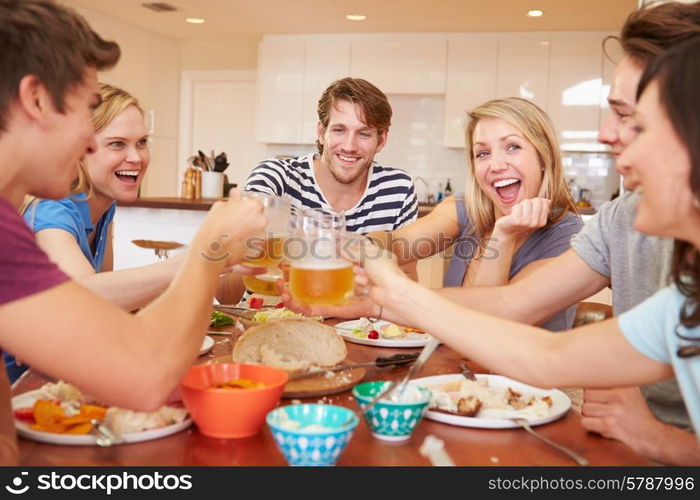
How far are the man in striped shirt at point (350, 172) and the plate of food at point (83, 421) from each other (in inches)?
69.7

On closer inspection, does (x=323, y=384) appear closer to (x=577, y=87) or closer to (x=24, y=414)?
(x=24, y=414)

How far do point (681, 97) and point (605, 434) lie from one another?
0.58m

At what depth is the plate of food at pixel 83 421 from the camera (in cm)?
109

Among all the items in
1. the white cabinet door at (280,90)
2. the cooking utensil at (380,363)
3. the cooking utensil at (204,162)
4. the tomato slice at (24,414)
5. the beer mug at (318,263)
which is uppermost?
the white cabinet door at (280,90)

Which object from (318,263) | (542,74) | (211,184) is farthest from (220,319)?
(542,74)

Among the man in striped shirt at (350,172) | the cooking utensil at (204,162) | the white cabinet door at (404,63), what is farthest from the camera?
the white cabinet door at (404,63)

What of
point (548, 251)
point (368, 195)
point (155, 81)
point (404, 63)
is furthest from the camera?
point (155, 81)

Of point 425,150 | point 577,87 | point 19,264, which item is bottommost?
point 19,264

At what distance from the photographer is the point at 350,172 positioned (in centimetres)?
305

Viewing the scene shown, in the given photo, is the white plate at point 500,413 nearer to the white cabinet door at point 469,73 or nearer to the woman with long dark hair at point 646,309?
the woman with long dark hair at point 646,309

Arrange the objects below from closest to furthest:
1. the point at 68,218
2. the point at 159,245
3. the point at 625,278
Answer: the point at 625,278 → the point at 68,218 → the point at 159,245

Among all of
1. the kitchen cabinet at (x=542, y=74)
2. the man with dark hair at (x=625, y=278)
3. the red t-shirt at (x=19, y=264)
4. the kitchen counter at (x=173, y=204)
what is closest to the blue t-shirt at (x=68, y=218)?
the red t-shirt at (x=19, y=264)

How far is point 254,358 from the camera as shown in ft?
4.99

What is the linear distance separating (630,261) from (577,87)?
543 cm
